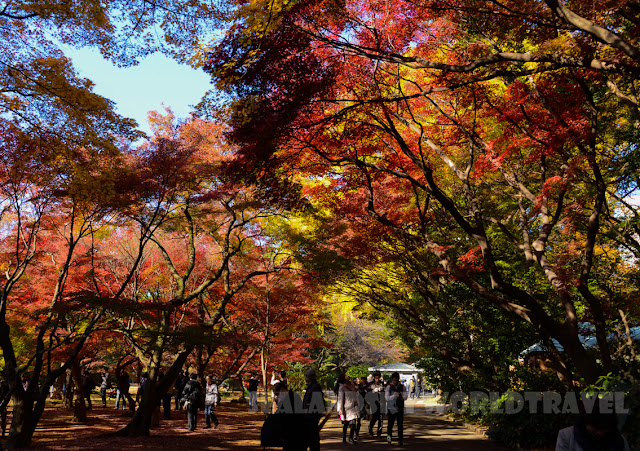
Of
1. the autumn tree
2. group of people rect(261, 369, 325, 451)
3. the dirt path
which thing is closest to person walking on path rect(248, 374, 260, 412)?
the dirt path

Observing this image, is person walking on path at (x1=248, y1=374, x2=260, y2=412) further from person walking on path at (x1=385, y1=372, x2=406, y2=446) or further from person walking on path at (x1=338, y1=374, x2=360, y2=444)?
person walking on path at (x1=385, y1=372, x2=406, y2=446)

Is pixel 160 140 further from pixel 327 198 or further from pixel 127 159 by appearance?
pixel 327 198

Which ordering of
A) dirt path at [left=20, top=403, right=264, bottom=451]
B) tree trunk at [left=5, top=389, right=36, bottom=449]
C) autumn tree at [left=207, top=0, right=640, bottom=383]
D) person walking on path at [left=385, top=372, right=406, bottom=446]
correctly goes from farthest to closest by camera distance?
person walking on path at [left=385, top=372, right=406, bottom=446]
dirt path at [left=20, top=403, right=264, bottom=451]
tree trunk at [left=5, top=389, right=36, bottom=449]
autumn tree at [left=207, top=0, right=640, bottom=383]

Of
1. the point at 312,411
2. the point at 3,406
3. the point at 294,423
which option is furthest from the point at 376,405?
the point at 3,406

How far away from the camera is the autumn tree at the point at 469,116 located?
21.2ft

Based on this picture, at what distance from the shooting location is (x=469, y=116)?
10.4 meters

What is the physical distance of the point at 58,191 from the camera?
34.0 feet

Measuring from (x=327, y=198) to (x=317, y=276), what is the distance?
9.67 feet

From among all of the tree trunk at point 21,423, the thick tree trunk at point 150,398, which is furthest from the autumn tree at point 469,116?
the tree trunk at point 21,423

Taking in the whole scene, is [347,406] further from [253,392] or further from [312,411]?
[253,392]

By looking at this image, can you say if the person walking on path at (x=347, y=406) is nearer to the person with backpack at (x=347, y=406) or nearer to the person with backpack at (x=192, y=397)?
the person with backpack at (x=347, y=406)

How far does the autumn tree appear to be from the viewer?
647cm

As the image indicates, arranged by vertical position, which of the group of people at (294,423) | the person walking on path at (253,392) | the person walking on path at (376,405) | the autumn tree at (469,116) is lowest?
the person walking on path at (253,392)

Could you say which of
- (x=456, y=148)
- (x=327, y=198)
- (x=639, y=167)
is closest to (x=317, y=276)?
(x=327, y=198)
